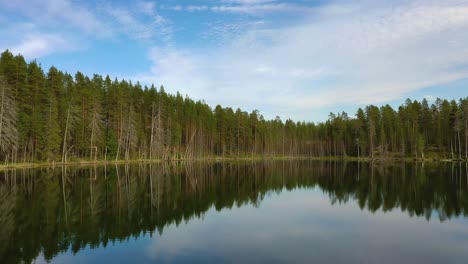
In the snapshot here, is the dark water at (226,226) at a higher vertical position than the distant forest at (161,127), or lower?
lower

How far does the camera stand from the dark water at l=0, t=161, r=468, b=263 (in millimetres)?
12820

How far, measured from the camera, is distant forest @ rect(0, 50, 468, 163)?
186 ft

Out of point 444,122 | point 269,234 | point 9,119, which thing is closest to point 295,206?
point 269,234

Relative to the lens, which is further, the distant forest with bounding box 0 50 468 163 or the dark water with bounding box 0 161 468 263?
the distant forest with bounding box 0 50 468 163

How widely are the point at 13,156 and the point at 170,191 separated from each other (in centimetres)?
3823

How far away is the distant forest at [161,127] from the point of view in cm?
5662

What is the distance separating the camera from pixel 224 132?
113 m

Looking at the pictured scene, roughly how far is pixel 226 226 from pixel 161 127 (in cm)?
7048

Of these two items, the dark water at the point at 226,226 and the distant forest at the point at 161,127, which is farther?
the distant forest at the point at 161,127

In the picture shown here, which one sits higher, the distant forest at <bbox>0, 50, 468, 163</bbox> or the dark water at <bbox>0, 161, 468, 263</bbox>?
the distant forest at <bbox>0, 50, 468, 163</bbox>

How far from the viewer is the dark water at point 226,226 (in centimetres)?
1282

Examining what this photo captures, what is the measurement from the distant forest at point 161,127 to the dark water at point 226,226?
31.2 meters

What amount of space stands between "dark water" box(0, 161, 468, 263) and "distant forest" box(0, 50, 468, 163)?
102 feet

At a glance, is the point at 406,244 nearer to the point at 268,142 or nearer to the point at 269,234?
the point at 269,234
